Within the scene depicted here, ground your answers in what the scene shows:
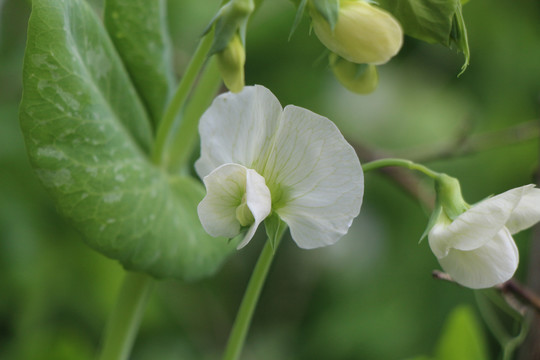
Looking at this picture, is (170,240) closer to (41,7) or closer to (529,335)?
(41,7)

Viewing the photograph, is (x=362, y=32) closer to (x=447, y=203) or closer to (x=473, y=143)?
(x=447, y=203)

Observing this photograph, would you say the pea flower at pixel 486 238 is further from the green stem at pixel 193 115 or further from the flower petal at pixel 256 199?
the green stem at pixel 193 115

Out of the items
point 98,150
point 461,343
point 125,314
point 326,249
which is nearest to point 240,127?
point 98,150

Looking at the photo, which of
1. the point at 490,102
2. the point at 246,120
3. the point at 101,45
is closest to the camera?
the point at 246,120

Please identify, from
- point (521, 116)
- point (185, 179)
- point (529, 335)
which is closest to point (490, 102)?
point (521, 116)

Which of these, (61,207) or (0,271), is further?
(0,271)

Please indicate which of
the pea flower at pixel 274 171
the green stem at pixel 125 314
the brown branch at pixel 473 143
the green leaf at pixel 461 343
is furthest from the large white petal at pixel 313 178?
the brown branch at pixel 473 143
